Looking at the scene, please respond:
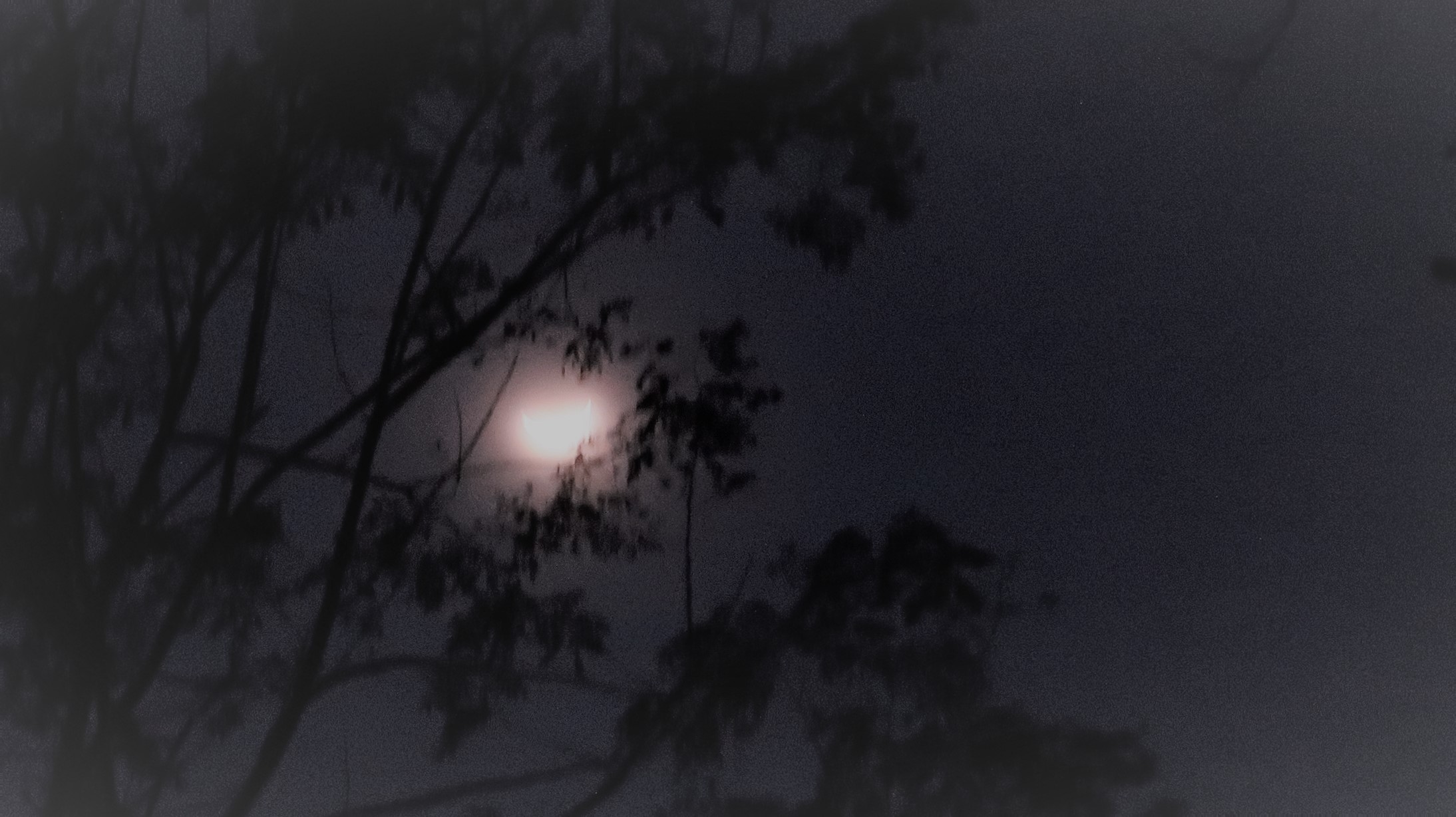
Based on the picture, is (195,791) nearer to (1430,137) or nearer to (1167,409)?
(1167,409)

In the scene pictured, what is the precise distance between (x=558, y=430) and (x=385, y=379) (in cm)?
21

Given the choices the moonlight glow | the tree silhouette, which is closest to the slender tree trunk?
the tree silhouette

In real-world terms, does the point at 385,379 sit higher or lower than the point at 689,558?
higher

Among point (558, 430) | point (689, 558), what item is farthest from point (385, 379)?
point (689, 558)

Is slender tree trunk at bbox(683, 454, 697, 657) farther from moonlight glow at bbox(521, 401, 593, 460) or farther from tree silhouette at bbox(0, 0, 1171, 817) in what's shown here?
moonlight glow at bbox(521, 401, 593, 460)

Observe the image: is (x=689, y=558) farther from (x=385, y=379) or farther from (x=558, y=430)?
(x=385, y=379)

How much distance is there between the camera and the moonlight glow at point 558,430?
44.2 inches

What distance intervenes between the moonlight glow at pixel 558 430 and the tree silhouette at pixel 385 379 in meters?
0.04

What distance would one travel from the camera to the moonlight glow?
3.68 feet

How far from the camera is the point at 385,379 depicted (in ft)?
3.81

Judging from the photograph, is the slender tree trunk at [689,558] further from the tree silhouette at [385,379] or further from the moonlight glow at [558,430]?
the moonlight glow at [558,430]

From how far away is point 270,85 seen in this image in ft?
3.99

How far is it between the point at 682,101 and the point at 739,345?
0.99 feet

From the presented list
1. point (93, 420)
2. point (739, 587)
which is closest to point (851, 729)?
point (739, 587)
